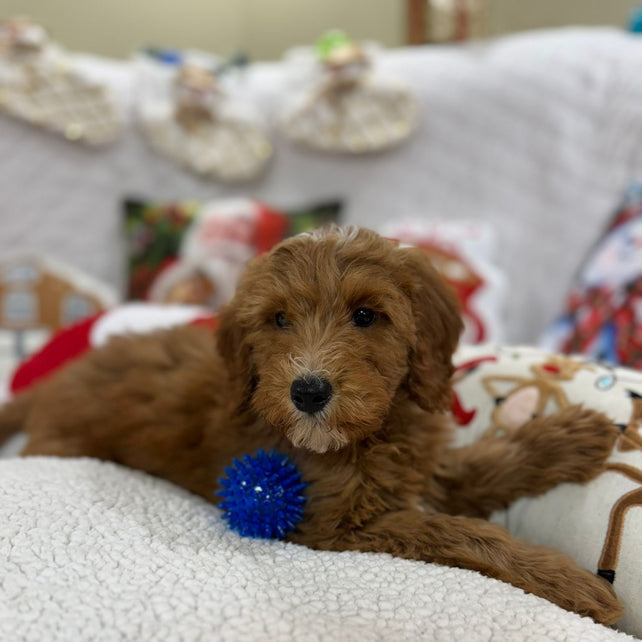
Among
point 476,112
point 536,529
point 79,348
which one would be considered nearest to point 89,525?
point 536,529

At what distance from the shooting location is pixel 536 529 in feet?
4.02

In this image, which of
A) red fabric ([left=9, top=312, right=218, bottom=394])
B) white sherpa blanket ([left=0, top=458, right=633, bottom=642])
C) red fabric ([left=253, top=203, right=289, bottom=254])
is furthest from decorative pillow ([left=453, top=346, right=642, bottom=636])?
red fabric ([left=253, top=203, right=289, bottom=254])

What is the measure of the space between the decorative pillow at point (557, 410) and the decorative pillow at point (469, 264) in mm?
782

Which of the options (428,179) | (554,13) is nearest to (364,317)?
(428,179)

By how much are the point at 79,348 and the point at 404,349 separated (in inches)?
52.4

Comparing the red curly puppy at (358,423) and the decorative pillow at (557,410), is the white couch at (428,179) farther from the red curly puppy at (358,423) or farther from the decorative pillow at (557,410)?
the decorative pillow at (557,410)

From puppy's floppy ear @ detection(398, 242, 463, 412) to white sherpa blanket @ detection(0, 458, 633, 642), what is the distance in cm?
28

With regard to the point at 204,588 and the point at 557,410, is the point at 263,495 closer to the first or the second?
the point at 204,588

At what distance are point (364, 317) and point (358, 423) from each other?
17 centimetres

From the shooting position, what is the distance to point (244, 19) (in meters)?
4.77

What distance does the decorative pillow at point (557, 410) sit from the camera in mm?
1092

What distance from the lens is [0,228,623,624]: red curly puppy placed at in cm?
103

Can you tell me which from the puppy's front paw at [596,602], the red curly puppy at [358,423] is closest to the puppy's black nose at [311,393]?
the red curly puppy at [358,423]

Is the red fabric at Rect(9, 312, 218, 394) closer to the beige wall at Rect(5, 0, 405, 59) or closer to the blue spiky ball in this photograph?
the blue spiky ball
